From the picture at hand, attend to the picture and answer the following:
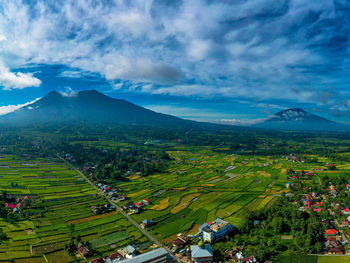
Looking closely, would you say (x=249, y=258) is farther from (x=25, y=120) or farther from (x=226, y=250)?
(x=25, y=120)

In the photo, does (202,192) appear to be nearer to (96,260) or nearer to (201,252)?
(201,252)

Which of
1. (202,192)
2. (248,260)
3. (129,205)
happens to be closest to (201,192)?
(202,192)

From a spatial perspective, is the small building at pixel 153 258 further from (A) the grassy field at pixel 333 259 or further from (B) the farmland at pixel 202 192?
(A) the grassy field at pixel 333 259

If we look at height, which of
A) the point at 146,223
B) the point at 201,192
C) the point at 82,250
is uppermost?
the point at 201,192

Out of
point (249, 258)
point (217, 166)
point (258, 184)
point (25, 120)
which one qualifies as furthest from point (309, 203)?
point (25, 120)

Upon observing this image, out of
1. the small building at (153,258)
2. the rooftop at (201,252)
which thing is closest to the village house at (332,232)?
the rooftop at (201,252)
